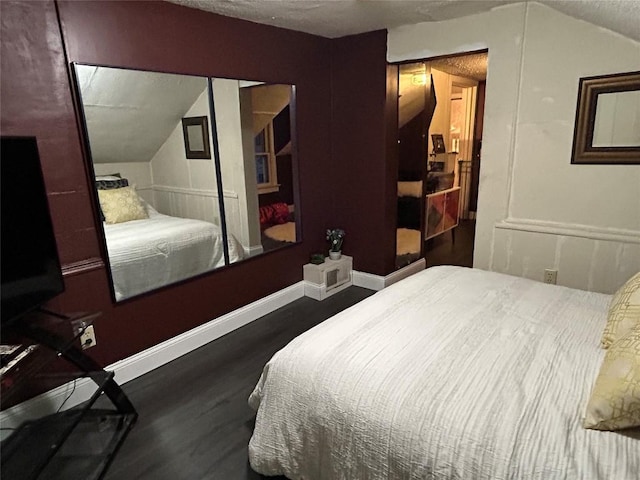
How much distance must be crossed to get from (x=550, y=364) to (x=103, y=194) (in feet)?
7.34

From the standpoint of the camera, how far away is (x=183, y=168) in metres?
2.60

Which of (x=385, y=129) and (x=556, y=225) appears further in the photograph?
(x=385, y=129)

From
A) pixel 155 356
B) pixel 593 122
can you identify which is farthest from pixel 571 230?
pixel 155 356

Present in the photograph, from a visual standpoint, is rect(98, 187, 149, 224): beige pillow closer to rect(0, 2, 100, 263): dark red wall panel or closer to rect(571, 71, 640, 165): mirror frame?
rect(0, 2, 100, 263): dark red wall panel

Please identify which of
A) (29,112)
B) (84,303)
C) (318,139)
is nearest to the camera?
(29,112)

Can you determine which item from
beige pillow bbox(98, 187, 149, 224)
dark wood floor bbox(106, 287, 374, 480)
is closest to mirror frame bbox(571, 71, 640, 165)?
→ dark wood floor bbox(106, 287, 374, 480)

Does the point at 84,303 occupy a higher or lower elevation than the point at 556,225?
lower

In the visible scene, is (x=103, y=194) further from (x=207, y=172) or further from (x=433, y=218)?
(x=433, y=218)

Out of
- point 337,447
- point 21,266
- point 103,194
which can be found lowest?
point 337,447

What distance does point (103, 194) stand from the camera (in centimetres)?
217

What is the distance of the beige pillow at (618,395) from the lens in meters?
1.05

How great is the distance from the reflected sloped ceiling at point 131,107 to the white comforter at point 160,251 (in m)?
0.42

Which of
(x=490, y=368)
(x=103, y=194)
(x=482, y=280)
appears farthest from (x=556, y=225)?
(x=103, y=194)

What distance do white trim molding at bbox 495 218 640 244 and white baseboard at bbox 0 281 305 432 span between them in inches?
69.9
